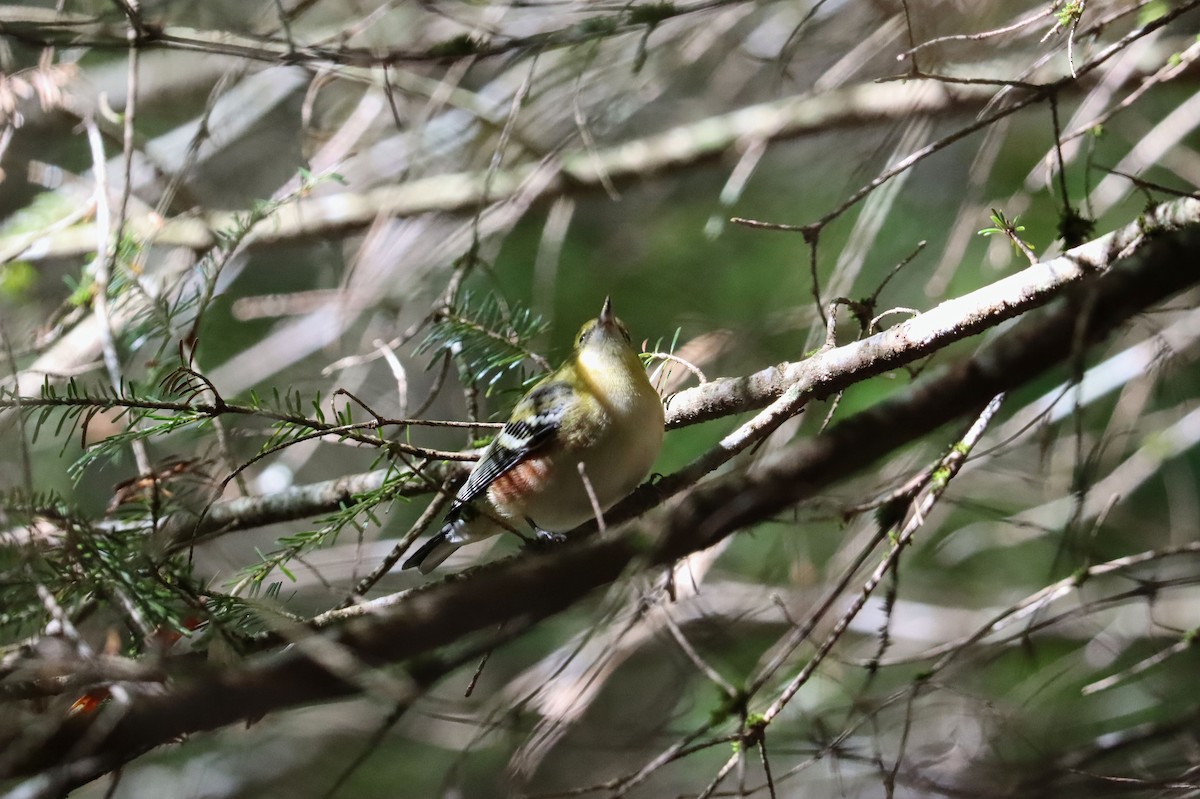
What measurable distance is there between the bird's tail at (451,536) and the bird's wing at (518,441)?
5cm

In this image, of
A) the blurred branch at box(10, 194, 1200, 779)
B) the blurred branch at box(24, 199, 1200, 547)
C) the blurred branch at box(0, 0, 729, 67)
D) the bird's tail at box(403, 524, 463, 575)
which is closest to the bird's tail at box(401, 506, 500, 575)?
the bird's tail at box(403, 524, 463, 575)

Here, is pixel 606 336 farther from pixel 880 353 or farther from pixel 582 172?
pixel 582 172

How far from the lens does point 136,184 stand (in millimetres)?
4152

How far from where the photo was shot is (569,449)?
8.14ft

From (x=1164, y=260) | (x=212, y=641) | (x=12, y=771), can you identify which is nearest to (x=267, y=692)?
(x=12, y=771)

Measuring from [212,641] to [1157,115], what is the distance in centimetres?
435

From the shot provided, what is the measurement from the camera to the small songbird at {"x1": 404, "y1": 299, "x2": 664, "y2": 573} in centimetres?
234

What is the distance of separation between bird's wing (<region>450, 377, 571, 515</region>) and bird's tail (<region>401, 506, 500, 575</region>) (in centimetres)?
5

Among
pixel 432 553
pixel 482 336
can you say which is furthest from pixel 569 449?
pixel 432 553

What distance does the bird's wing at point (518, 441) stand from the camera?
2.49 metres

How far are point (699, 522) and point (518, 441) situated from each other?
149 cm

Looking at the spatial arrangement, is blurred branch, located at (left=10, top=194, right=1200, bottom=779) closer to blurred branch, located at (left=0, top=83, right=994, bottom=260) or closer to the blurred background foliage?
the blurred background foliage

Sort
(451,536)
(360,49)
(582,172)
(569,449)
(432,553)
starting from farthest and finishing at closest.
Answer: (582,172), (432,553), (451,536), (569,449), (360,49)

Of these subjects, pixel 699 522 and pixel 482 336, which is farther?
pixel 482 336
